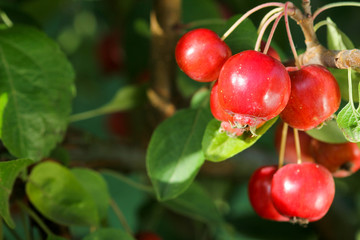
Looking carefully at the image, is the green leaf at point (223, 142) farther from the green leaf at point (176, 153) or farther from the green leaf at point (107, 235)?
the green leaf at point (107, 235)

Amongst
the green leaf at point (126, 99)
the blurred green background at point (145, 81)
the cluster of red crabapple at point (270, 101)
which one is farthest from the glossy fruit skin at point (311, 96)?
the green leaf at point (126, 99)

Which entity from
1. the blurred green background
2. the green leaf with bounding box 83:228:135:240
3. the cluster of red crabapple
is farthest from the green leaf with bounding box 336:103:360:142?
the green leaf with bounding box 83:228:135:240

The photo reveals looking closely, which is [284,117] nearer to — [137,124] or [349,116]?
[349,116]

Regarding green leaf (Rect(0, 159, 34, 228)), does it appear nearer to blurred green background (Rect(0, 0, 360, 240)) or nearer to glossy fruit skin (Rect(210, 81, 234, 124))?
glossy fruit skin (Rect(210, 81, 234, 124))

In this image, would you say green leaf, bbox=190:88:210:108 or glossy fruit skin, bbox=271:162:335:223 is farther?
green leaf, bbox=190:88:210:108

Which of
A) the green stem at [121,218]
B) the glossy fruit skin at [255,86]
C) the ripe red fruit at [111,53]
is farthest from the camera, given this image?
the ripe red fruit at [111,53]

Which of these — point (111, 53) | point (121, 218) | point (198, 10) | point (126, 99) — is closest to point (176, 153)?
point (121, 218)
